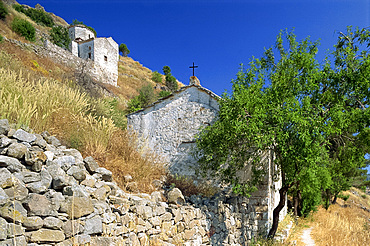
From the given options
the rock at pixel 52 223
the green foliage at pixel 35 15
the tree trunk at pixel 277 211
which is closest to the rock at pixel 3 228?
the rock at pixel 52 223

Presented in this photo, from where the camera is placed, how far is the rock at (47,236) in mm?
2963

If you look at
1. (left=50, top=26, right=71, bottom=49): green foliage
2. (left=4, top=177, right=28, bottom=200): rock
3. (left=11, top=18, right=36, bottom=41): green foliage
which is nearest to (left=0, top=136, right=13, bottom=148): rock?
(left=4, top=177, right=28, bottom=200): rock

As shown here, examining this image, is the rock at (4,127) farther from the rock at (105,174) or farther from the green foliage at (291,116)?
the green foliage at (291,116)

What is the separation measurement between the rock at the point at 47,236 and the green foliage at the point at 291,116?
3.98 metres

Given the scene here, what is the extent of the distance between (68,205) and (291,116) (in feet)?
15.8

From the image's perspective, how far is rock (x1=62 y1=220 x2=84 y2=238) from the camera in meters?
3.23

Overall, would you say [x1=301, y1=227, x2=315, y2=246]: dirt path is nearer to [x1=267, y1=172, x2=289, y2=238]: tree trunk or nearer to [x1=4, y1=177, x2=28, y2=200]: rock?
[x1=267, y1=172, x2=289, y2=238]: tree trunk

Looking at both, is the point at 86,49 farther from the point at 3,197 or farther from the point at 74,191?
the point at 3,197

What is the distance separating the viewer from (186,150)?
8156 millimetres

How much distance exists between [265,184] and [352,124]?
9.91ft

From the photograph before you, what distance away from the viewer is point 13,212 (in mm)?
2793

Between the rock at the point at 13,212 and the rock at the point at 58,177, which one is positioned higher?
the rock at the point at 58,177

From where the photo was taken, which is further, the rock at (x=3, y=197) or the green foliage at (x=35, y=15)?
the green foliage at (x=35, y=15)

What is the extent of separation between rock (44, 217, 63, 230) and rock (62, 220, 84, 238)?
0.28 ft
